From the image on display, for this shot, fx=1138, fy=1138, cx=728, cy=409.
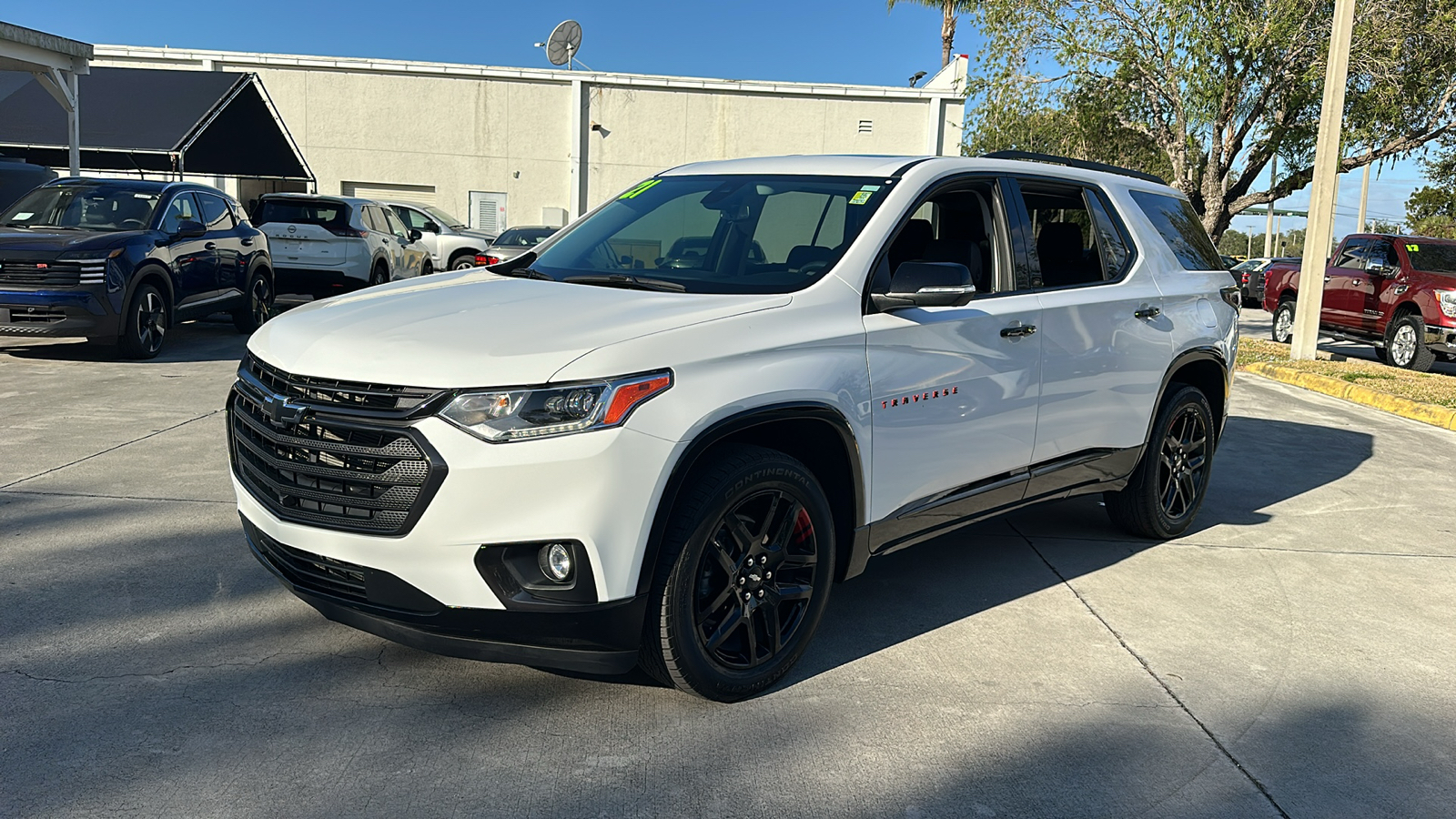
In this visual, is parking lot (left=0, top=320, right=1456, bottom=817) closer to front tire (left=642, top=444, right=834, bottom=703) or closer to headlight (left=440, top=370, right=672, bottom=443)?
front tire (left=642, top=444, right=834, bottom=703)

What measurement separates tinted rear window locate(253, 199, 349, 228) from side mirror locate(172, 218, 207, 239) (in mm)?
3622

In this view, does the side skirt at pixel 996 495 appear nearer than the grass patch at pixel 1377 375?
Yes

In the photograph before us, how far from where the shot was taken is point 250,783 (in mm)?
3080

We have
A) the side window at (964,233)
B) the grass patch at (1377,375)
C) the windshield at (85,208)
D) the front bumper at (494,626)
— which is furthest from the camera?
the grass patch at (1377,375)

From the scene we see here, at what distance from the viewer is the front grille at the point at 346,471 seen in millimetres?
3197

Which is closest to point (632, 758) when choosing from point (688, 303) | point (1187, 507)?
point (688, 303)

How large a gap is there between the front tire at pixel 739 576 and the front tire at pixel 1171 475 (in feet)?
8.42

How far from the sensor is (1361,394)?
12328 millimetres

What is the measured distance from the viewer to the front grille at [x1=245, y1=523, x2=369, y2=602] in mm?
3385

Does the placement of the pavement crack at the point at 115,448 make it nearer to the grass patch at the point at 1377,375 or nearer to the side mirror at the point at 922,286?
the side mirror at the point at 922,286

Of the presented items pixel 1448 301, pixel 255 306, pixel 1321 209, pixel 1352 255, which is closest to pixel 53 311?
pixel 255 306

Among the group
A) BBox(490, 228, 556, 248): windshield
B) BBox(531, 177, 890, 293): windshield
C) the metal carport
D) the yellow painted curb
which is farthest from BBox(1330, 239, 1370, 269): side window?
the metal carport

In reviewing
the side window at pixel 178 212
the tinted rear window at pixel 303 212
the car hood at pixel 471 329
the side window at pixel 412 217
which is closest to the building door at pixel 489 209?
the side window at pixel 412 217

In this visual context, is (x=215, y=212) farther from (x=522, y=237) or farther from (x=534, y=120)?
(x=534, y=120)
